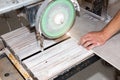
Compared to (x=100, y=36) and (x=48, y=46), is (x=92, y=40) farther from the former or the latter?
(x=48, y=46)

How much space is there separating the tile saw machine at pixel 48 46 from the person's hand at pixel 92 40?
0.03 meters

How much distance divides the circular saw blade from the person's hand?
0.39ft

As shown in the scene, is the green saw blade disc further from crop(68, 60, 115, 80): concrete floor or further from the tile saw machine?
crop(68, 60, 115, 80): concrete floor

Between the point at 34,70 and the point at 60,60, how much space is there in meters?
0.14

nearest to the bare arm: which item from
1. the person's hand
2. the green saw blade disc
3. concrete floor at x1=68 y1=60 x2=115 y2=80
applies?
the person's hand

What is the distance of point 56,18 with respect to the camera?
968mm

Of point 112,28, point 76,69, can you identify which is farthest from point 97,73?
Result: point 76,69

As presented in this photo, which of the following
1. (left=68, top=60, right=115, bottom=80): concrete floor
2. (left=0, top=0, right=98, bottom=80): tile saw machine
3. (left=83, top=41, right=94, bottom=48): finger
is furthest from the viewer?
(left=68, top=60, right=115, bottom=80): concrete floor

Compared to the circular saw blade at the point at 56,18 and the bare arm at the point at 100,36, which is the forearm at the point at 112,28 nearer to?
the bare arm at the point at 100,36

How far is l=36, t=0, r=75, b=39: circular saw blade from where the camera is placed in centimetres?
91

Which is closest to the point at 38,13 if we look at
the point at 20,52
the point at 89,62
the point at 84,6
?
the point at 20,52

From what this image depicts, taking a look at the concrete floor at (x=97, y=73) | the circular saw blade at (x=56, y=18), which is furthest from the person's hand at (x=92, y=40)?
the concrete floor at (x=97, y=73)

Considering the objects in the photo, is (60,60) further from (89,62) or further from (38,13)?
(38,13)

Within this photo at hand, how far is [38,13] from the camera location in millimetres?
897
